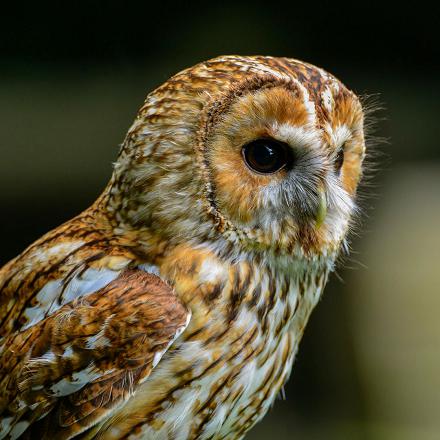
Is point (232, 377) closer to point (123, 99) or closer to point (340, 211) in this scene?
point (340, 211)

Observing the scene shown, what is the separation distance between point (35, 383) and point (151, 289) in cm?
30

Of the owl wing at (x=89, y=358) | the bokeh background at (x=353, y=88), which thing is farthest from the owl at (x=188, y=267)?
the bokeh background at (x=353, y=88)

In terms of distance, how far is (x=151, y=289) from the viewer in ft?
5.58

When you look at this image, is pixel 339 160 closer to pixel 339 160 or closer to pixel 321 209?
pixel 339 160

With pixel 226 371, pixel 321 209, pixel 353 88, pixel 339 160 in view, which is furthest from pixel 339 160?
pixel 353 88

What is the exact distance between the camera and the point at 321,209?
5.87 ft

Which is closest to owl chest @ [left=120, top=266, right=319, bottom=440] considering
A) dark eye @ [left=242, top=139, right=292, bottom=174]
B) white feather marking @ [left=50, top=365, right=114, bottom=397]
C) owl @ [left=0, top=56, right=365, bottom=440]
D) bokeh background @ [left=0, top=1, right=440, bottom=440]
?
owl @ [left=0, top=56, right=365, bottom=440]

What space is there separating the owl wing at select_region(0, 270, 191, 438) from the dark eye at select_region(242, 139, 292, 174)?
0.33m

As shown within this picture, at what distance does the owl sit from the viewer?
1.65 metres

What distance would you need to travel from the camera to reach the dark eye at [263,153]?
1742 millimetres

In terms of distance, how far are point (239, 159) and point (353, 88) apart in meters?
2.51

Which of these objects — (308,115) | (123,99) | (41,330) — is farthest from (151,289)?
(123,99)

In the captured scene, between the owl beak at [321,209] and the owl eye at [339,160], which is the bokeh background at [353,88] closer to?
the owl eye at [339,160]

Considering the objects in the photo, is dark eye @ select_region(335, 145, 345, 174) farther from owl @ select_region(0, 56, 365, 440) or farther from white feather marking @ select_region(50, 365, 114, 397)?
white feather marking @ select_region(50, 365, 114, 397)
